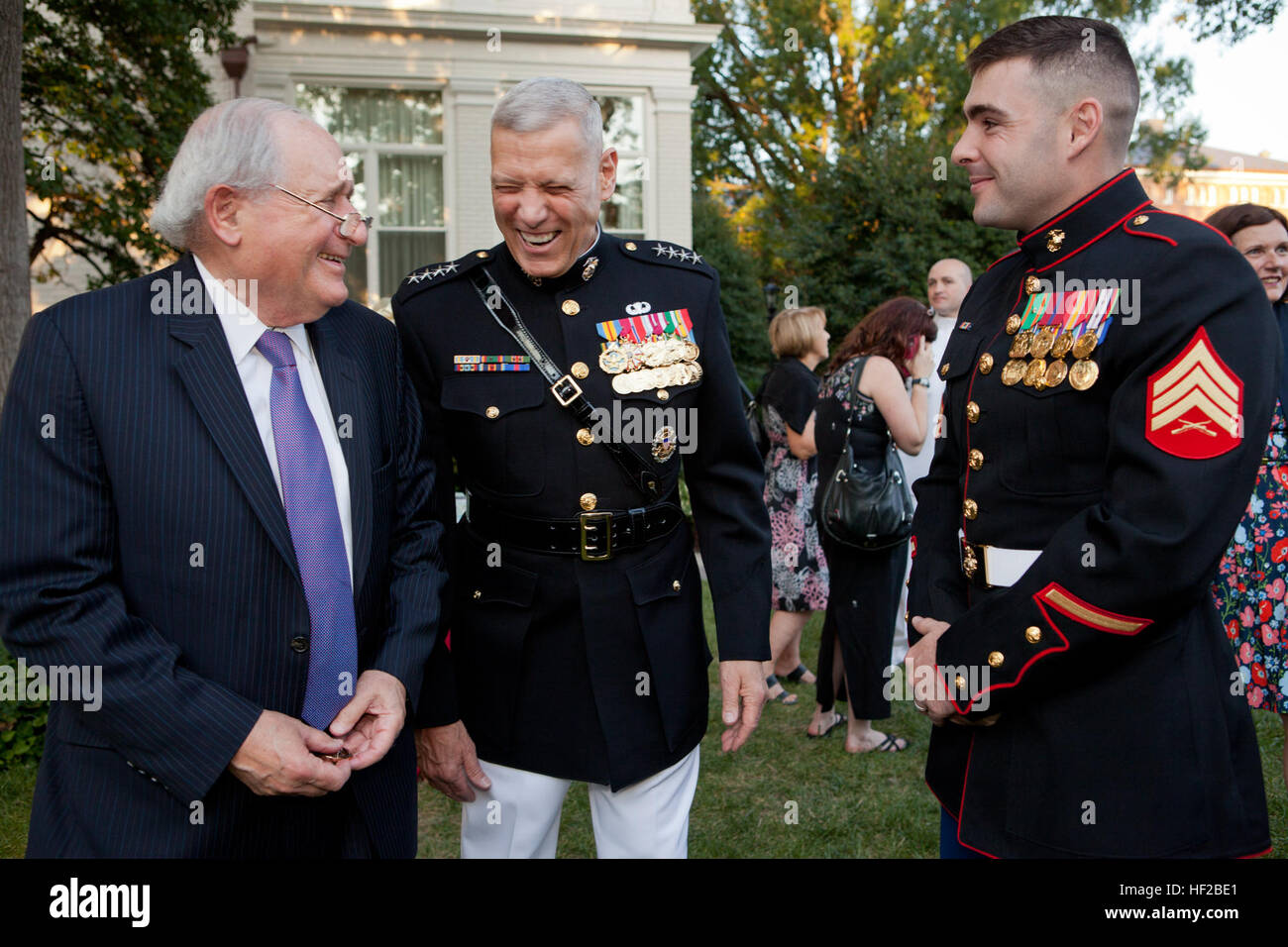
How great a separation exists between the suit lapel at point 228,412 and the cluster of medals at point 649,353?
2.87ft

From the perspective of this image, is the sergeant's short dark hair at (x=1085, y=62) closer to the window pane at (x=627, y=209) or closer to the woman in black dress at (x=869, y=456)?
the woman in black dress at (x=869, y=456)

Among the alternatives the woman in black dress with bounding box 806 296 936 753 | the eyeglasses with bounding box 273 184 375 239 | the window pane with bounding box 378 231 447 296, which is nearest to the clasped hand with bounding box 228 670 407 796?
the eyeglasses with bounding box 273 184 375 239

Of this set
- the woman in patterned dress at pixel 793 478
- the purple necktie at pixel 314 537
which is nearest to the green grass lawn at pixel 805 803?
the woman in patterned dress at pixel 793 478

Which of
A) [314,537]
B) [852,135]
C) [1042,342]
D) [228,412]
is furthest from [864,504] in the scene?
[852,135]

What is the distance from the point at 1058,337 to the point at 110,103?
27.5 feet

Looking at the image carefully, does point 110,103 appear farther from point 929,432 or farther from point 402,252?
point 929,432

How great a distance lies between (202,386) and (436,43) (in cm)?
1132

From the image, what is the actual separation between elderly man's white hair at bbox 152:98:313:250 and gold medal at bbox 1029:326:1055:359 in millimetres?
1481

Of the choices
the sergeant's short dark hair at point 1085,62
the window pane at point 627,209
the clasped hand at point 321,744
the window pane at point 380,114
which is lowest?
the clasped hand at point 321,744

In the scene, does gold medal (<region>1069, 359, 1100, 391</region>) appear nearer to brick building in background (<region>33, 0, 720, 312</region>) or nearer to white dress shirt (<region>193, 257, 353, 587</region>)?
white dress shirt (<region>193, 257, 353, 587</region>)

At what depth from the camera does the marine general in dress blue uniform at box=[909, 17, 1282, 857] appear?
1.75 m

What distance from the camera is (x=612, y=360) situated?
2.47 meters

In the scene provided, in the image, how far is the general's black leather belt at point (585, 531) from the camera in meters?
2.37
